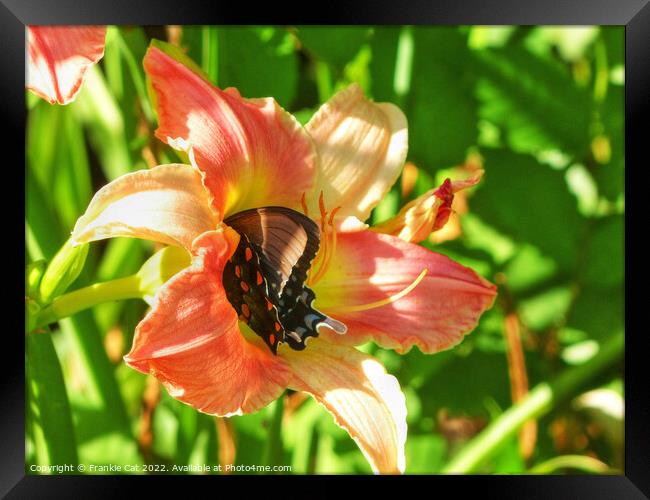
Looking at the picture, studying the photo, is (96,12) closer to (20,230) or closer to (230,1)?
(230,1)

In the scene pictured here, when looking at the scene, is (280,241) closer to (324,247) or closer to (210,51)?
(324,247)

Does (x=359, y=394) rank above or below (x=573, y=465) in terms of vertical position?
above

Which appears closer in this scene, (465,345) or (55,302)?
(55,302)

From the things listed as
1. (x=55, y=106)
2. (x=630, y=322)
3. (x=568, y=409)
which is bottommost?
(x=568, y=409)

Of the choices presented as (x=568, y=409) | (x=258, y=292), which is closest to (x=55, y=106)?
(x=258, y=292)

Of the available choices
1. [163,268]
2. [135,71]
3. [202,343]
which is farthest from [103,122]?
[202,343]

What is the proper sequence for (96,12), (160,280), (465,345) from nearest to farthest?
1. (160,280)
2. (96,12)
3. (465,345)

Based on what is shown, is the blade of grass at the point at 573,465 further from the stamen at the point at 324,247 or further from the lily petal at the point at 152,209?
the lily petal at the point at 152,209

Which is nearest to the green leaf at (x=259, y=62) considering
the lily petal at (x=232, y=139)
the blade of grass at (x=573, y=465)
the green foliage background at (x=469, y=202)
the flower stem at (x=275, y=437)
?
the green foliage background at (x=469, y=202)
